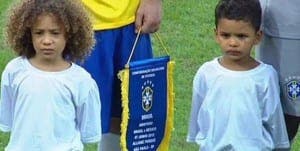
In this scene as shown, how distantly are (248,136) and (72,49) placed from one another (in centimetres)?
95

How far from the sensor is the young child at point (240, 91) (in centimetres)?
589

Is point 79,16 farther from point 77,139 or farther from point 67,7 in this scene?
point 77,139

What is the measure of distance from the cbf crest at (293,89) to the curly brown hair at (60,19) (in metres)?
0.98

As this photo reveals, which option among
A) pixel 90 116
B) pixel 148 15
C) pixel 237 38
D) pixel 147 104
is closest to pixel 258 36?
pixel 237 38

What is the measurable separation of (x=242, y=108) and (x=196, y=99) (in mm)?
269

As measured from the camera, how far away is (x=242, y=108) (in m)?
5.89

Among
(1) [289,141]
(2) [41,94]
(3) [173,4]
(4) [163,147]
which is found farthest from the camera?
(3) [173,4]

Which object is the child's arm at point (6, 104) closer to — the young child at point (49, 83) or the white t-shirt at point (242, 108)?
the young child at point (49, 83)

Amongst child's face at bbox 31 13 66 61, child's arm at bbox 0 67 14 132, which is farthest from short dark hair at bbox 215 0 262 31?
child's arm at bbox 0 67 14 132

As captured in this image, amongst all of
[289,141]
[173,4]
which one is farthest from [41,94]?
[173,4]

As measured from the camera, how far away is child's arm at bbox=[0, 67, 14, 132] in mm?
5745

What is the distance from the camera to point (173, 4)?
38.1 feet

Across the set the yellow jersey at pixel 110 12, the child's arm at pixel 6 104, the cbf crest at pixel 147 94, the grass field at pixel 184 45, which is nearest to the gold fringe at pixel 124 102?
the cbf crest at pixel 147 94

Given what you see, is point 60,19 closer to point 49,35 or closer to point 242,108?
point 49,35
